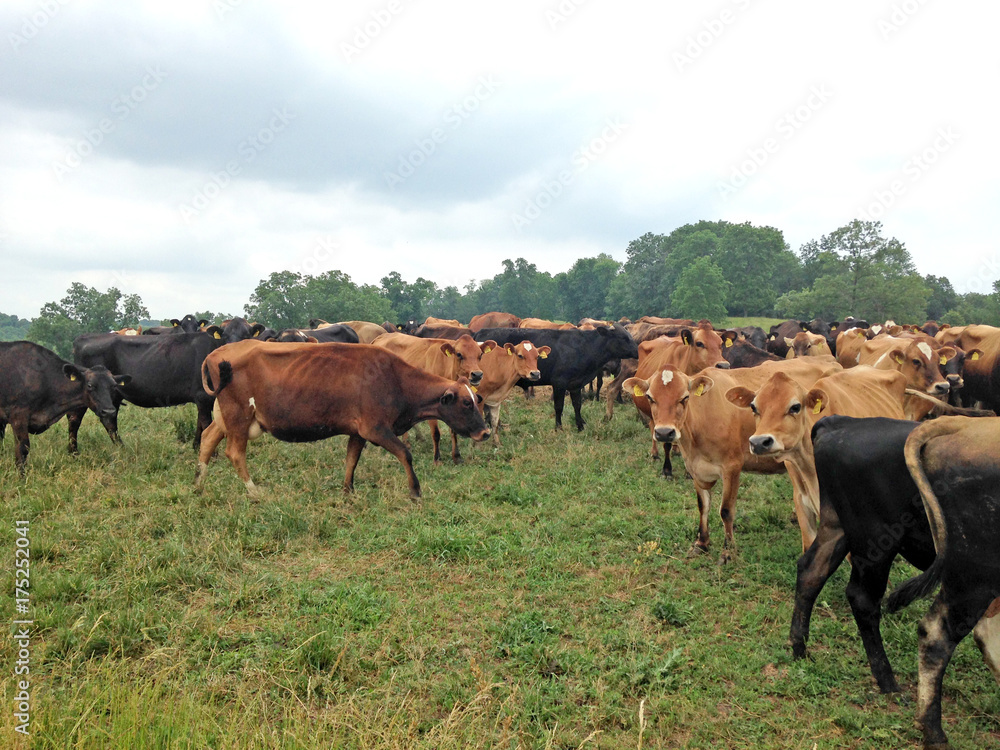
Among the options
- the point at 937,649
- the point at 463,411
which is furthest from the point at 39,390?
the point at 937,649

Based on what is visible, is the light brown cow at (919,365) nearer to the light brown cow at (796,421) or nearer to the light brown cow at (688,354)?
the light brown cow at (688,354)

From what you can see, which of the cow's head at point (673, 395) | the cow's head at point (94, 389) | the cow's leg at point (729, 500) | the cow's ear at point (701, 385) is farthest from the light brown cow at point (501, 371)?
the cow's head at point (94, 389)

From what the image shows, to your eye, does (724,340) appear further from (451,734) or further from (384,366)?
(451,734)

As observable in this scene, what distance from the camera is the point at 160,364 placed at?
10469 mm

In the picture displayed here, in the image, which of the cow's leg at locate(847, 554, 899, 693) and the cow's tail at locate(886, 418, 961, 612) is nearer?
the cow's tail at locate(886, 418, 961, 612)

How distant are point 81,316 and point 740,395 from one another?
61191 millimetres

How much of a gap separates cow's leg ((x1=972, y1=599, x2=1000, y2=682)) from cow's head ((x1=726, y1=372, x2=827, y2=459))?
1.71 m

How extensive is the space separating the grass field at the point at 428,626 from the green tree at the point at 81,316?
5172 cm

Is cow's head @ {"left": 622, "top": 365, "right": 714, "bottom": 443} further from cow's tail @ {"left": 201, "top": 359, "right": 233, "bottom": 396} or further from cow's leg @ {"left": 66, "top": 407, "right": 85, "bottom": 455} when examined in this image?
cow's leg @ {"left": 66, "top": 407, "right": 85, "bottom": 455}

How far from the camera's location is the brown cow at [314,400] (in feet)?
26.0

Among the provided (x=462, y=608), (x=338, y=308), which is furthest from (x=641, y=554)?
(x=338, y=308)

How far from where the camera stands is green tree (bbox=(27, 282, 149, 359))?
1941 inches

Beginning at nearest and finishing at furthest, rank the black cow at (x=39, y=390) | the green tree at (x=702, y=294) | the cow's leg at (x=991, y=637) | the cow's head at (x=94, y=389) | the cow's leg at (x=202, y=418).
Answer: the cow's leg at (x=991, y=637) < the black cow at (x=39, y=390) < the cow's head at (x=94, y=389) < the cow's leg at (x=202, y=418) < the green tree at (x=702, y=294)

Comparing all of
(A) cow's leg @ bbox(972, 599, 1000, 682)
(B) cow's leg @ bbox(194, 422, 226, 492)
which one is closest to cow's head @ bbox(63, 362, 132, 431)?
(B) cow's leg @ bbox(194, 422, 226, 492)
